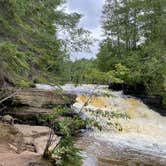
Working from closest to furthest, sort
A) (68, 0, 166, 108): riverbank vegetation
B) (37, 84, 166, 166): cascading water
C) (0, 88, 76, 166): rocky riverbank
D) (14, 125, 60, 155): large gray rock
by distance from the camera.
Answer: (0, 88, 76, 166): rocky riverbank, (37, 84, 166, 166): cascading water, (14, 125, 60, 155): large gray rock, (68, 0, 166, 108): riverbank vegetation

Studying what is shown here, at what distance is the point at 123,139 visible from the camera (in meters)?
14.7

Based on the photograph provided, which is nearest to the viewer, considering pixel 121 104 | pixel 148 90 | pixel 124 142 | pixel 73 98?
pixel 124 142

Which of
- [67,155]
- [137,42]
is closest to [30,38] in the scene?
[67,155]

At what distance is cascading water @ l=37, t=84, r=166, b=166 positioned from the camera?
407 inches

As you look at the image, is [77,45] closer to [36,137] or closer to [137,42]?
[36,137]

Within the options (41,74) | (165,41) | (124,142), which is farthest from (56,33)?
(165,41)

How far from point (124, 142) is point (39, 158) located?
20.3ft

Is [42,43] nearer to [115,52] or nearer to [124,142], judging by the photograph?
[124,142]

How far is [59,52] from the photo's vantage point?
16.9 m

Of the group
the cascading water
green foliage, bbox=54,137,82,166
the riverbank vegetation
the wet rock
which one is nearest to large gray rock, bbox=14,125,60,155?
the wet rock

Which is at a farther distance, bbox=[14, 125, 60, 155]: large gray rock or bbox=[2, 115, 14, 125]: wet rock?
bbox=[2, 115, 14, 125]: wet rock

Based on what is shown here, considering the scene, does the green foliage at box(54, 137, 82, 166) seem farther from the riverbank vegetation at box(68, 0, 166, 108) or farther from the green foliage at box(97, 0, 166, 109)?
the green foliage at box(97, 0, 166, 109)

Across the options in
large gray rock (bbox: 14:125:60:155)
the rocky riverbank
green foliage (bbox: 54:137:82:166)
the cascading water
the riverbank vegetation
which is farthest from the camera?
the riverbank vegetation

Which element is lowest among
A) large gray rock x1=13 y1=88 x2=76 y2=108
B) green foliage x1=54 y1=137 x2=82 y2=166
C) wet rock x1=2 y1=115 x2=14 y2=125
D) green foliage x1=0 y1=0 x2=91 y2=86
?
green foliage x1=54 y1=137 x2=82 y2=166
